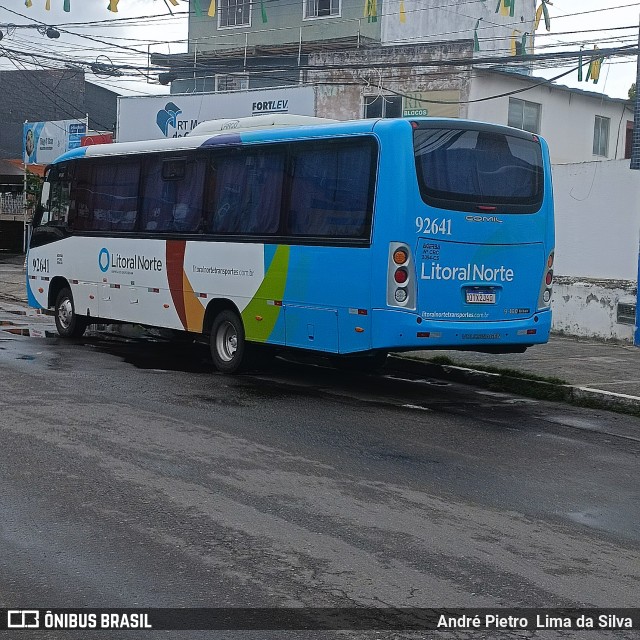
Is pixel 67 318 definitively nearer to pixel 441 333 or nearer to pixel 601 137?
pixel 441 333

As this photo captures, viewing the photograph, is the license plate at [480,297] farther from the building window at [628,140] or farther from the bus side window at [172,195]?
the building window at [628,140]

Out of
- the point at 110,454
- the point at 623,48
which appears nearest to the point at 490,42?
the point at 623,48

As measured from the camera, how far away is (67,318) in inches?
708

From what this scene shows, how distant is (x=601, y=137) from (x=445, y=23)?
7.51 meters

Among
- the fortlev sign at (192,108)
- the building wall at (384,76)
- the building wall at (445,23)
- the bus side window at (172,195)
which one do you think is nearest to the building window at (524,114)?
the building wall at (384,76)

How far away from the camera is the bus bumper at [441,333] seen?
1180 centimetres

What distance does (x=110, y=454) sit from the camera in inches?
332

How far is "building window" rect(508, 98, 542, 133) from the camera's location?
32.2m

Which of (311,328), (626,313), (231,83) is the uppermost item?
(231,83)

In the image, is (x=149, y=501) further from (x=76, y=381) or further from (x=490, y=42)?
(x=490, y=42)

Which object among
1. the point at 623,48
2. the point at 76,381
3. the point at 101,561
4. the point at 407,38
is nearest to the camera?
the point at 101,561

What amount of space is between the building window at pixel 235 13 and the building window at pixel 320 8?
8.10 ft

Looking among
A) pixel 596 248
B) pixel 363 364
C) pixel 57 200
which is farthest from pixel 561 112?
pixel 363 364

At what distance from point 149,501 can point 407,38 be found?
108 feet
